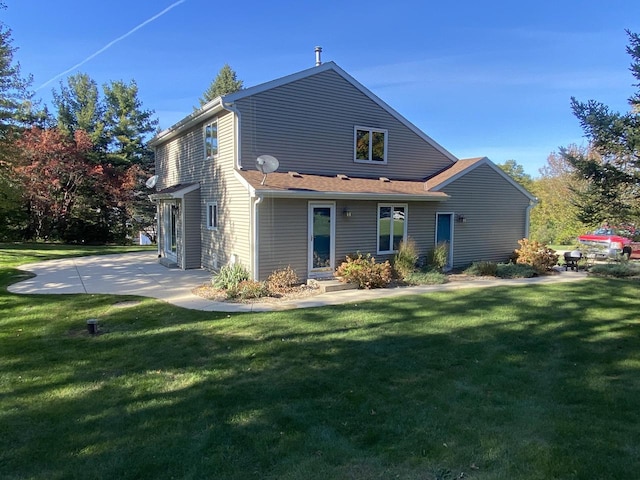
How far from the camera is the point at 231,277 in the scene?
10242 millimetres

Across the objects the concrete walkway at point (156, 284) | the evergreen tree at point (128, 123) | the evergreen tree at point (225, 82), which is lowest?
the concrete walkway at point (156, 284)

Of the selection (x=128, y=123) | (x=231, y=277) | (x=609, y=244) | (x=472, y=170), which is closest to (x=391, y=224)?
(x=472, y=170)

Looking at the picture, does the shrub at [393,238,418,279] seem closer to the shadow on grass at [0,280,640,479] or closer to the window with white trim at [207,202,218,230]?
the shadow on grass at [0,280,640,479]

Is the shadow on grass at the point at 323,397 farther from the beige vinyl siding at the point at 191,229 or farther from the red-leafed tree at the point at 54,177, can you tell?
the red-leafed tree at the point at 54,177

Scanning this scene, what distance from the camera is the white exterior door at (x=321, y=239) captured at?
11445 mm

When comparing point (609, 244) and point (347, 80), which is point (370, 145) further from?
point (609, 244)

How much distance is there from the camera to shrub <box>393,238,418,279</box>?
11773 mm

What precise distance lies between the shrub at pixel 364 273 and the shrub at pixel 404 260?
0.71m

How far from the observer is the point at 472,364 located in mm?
5223

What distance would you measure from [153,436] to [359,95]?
39.6 feet

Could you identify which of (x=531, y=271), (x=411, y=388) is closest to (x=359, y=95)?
(x=531, y=271)

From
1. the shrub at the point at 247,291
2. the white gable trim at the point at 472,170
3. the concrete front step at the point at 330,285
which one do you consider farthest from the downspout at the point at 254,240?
the white gable trim at the point at 472,170

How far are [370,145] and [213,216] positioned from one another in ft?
18.9

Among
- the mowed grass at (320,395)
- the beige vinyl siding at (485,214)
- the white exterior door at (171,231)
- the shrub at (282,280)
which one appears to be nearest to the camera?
the mowed grass at (320,395)
